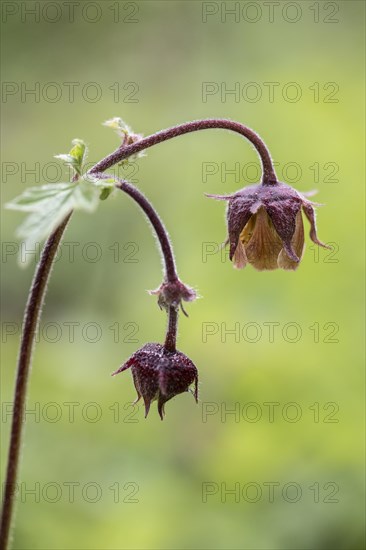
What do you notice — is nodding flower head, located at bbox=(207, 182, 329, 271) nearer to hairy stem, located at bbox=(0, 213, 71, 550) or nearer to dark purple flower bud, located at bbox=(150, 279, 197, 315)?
dark purple flower bud, located at bbox=(150, 279, 197, 315)

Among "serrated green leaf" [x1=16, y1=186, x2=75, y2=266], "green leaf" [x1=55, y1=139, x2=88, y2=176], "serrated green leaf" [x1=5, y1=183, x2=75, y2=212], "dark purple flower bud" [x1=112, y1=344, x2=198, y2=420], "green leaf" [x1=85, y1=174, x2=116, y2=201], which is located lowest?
"dark purple flower bud" [x1=112, y1=344, x2=198, y2=420]

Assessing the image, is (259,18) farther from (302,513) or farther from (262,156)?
(262,156)

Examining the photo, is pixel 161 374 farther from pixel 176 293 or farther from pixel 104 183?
pixel 104 183

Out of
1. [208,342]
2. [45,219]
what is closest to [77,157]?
[45,219]

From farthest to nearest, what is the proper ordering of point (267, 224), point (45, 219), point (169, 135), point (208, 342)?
point (208, 342) < point (267, 224) < point (169, 135) < point (45, 219)

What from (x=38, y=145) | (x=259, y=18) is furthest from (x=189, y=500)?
(x=259, y=18)

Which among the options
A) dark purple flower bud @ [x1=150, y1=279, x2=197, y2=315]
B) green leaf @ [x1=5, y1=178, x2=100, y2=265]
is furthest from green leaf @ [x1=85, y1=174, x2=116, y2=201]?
dark purple flower bud @ [x1=150, y1=279, x2=197, y2=315]

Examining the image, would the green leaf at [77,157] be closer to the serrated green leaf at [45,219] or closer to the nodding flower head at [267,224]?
the serrated green leaf at [45,219]
